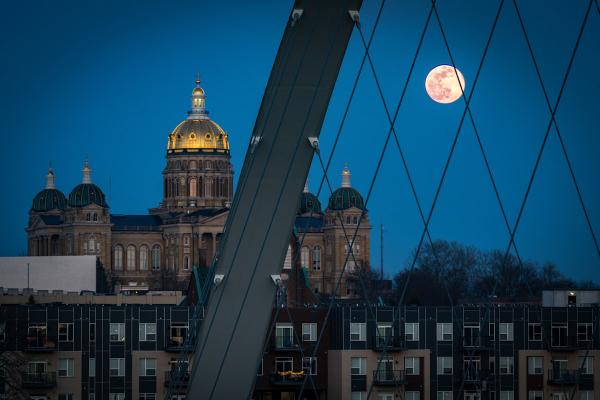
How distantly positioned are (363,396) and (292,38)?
36.5 m

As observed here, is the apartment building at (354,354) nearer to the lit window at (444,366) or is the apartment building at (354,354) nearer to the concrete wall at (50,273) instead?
the lit window at (444,366)

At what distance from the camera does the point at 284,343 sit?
180 ft

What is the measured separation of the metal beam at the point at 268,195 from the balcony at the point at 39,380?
35807 mm

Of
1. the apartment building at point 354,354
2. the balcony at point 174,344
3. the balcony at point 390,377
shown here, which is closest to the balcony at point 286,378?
the apartment building at point 354,354

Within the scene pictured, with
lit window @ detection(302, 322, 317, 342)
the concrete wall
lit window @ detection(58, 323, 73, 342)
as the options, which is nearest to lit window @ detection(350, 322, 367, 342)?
lit window @ detection(302, 322, 317, 342)

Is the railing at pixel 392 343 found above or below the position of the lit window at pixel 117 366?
above

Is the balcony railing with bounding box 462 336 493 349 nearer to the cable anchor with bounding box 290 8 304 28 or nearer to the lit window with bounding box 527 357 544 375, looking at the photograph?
the lit window with bounding box 527 357 544 375

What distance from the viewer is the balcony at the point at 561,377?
50.7 meters

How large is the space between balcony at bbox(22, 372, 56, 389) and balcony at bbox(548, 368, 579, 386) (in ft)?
40.2

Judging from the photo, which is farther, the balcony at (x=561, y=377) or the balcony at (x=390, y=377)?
Answer: the balcony at (x=390, y=377)

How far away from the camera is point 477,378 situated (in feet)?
170

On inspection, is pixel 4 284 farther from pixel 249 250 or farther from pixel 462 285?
pixel 249 250

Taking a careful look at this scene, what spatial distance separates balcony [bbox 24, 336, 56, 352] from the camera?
52.0 m

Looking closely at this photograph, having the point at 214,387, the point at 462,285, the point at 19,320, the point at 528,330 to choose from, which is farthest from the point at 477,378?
the point at 462,285
